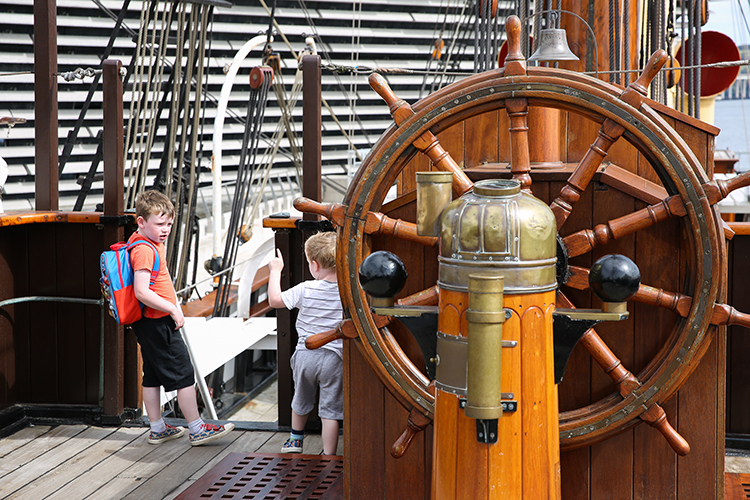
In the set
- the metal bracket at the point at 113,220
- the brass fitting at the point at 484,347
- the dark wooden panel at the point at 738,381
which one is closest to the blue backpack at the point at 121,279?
the metal bracket at the point at 113,220

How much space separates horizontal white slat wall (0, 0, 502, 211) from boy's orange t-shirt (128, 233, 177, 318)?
5.19 meters

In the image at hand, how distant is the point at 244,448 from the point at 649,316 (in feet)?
4.45

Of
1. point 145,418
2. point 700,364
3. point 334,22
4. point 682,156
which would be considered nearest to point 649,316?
point 700,364

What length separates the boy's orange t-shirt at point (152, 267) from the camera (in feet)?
7.17

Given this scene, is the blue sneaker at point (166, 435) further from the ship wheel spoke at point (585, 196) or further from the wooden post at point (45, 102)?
the ship wheel spoke at point (585, 196)

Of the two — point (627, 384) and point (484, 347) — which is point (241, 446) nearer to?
point (627, 384)

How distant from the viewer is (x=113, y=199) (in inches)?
98.5

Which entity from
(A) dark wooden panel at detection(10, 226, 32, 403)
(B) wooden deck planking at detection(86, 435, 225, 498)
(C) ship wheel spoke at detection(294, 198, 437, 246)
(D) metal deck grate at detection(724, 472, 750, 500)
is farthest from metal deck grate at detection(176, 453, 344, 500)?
(A) dark wooden panel at detection(10, 226, 32, 403)

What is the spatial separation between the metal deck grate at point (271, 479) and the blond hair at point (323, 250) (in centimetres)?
53

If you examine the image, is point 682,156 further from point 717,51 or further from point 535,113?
point 717,51

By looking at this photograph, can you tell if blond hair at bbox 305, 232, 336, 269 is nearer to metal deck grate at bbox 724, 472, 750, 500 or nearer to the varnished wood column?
the varnished wood column

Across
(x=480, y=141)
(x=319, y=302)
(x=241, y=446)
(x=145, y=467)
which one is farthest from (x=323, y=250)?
(x=145, y=467)

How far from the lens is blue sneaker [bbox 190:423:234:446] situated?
2.33 meters

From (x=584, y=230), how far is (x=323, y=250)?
84cm
